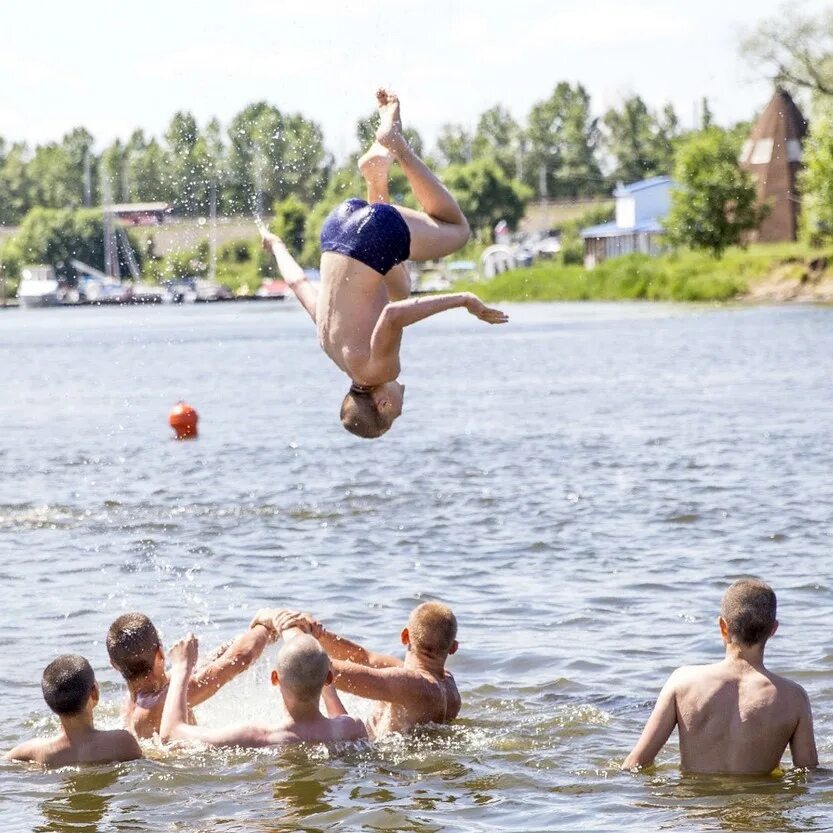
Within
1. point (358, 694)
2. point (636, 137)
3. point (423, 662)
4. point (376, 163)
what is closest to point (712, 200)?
point (636, 137)

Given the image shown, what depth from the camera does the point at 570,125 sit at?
15650 cm

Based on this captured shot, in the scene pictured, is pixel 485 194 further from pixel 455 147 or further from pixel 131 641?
pixel 131 641

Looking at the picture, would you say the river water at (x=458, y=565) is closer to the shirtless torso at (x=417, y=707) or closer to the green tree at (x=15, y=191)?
the shirtless torso at (x=417, y=707)

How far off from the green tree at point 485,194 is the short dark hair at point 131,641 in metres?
114

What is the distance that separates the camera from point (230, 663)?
31.9 ft

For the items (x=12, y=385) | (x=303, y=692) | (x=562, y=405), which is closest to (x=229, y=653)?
(x=303, y=692)

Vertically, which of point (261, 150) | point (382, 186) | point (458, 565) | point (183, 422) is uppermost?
point (261, 150)

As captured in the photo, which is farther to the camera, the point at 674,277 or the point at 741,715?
the point at 674,277

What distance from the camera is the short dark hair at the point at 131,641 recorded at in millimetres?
9242

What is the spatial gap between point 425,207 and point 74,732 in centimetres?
382

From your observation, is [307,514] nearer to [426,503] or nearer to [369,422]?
[426,503]

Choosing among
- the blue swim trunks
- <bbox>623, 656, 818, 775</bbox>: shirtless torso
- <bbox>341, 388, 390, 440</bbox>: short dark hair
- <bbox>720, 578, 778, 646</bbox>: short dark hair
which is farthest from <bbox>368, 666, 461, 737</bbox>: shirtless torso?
the blue swim trunks

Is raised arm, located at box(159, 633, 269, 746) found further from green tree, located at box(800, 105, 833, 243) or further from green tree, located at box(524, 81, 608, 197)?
green tree, located at box(524, 81, 608, 197)

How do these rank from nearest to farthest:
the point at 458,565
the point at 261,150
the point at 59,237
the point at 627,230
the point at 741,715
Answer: the point at 741,715 → the point at 458,565 → the point at 261,150 → the point at 59,237 → the point at 627,230
